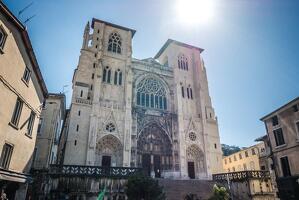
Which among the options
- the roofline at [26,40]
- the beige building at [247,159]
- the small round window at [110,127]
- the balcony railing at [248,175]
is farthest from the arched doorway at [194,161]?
the roofline at [26,40]

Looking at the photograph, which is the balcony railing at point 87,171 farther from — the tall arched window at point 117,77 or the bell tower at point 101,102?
the tall arched window at point 117,77

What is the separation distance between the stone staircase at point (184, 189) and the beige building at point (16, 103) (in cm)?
1218

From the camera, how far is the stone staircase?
19.8 metres

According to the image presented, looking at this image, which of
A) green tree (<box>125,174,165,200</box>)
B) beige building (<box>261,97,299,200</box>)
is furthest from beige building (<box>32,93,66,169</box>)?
beige building (<box>261,97,299,200</box>)

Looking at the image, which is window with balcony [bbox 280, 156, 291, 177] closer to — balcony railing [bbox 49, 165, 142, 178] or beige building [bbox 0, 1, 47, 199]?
balcony railing [bbox 49, 165, 142, 178]

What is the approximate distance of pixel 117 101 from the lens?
93.0 feet

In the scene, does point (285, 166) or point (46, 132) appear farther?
point (285, 166)

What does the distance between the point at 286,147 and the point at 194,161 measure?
12047mm

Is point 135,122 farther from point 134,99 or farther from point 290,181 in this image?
point 290,181

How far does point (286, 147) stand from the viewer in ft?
70.8

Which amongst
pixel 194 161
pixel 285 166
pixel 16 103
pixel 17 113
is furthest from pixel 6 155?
pixel 194 161

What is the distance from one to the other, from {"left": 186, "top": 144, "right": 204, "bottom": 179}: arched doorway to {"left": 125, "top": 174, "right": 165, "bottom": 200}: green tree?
16.5 meters

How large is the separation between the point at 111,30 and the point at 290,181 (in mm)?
30109

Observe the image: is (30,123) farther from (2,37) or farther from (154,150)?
(154,150)
